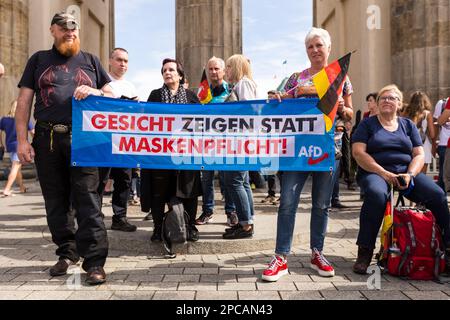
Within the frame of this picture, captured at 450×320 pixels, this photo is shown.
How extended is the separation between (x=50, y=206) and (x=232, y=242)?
5.74ft

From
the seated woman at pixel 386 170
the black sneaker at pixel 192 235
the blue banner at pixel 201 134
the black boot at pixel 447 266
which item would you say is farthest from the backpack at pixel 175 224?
the black boot at pixel 447 266

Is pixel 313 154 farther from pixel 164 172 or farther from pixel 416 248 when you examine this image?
pixel 164 172

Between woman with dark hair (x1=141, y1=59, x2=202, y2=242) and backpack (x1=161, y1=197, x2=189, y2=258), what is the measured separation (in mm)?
97

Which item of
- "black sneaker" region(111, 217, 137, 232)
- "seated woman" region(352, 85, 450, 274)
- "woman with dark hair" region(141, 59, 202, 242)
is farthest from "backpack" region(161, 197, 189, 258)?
"seated woman" region(352, 85, 450, 274)

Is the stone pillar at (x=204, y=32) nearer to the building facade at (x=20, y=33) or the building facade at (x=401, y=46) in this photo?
the building facade at (x=401, y=46)

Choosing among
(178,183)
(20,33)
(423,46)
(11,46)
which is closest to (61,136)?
(178,183)

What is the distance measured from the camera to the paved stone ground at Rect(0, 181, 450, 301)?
11.2 ft

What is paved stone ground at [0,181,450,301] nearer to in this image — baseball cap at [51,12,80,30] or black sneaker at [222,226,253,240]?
black sneaker at [222,226,253,240]

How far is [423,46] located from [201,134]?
28.1 ft

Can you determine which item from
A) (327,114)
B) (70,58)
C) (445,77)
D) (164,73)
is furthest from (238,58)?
(445,77)

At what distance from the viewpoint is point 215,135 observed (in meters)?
4.35

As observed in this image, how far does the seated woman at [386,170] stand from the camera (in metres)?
4.00

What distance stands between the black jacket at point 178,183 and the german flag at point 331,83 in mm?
1347

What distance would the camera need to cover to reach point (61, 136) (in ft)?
12.9
